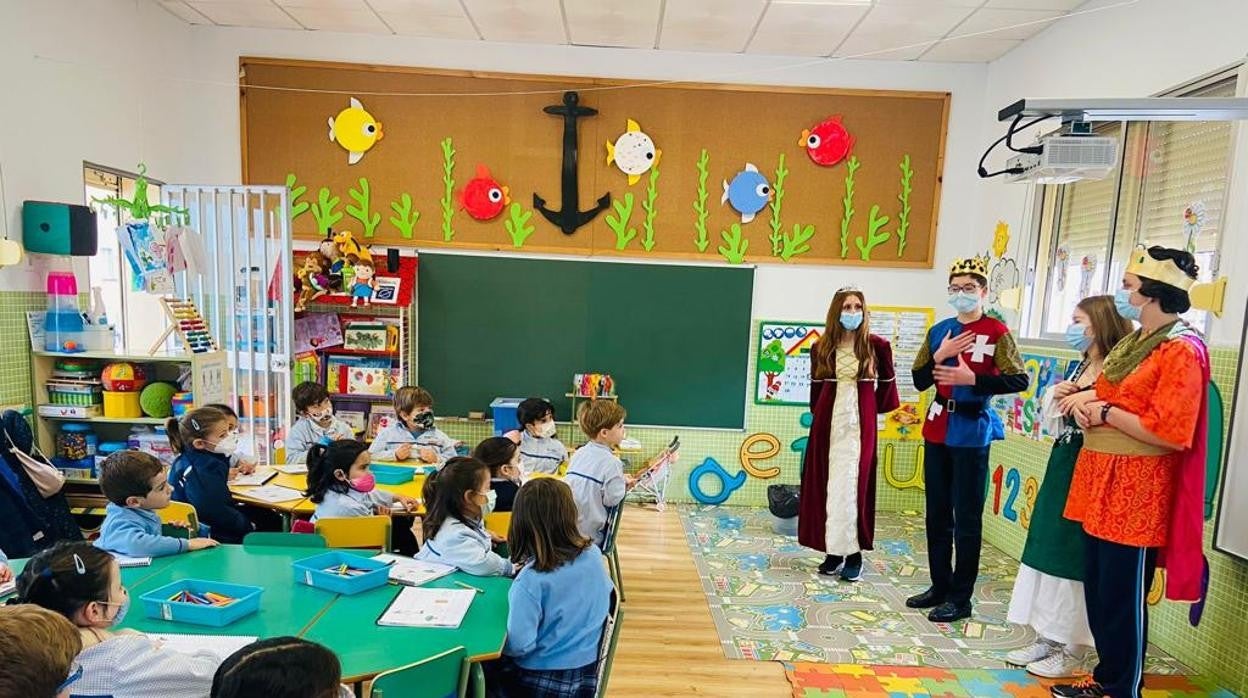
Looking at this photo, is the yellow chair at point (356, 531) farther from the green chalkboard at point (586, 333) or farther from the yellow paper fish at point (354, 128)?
the yellow paper fish at point (354, 128)

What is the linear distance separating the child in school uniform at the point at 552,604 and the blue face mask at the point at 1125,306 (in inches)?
91.7

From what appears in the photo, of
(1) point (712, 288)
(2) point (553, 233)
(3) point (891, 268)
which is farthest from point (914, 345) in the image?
(2) point (553, 233)

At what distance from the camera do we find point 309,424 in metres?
4.24

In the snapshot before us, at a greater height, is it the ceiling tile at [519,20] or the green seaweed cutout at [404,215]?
the ceiling tile at [519,20]

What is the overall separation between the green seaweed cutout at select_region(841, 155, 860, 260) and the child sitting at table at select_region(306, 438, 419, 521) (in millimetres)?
4075

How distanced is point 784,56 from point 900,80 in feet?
3.13

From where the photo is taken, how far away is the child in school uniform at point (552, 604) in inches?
84.4

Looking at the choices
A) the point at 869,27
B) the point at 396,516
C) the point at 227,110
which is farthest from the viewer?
the point at 227,110

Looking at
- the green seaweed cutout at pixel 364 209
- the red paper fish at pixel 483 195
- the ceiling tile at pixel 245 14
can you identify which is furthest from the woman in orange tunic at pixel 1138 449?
the ceiling tile at pixel 245 14

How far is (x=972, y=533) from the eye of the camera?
3602 millimetres

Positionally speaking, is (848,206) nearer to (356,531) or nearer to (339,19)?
(339,19)

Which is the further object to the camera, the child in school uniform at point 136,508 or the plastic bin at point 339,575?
the child in school uniform at point 136,508

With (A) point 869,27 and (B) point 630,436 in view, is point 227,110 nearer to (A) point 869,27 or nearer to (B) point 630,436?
Result: (B) point 630,436

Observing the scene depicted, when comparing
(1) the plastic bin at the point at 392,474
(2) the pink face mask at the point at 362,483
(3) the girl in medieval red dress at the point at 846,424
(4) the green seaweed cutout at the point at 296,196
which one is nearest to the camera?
(2) the pink face mask at the point at 362,483
